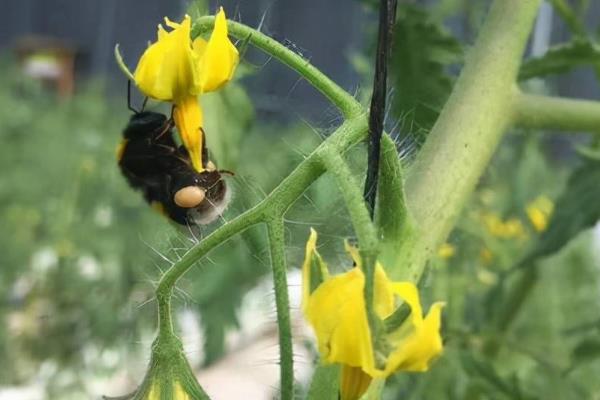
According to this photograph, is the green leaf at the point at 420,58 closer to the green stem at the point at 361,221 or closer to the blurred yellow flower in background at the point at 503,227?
the green stem at the point at 361,221

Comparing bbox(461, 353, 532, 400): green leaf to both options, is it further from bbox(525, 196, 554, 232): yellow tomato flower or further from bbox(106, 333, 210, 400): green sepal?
bbox(106, 333, 210, 400): green sepal

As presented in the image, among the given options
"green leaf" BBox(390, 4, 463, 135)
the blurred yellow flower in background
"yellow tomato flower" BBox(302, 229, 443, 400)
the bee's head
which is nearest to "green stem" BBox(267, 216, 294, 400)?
"yellow tomato flower" BBox(302, 229, 443, 400)

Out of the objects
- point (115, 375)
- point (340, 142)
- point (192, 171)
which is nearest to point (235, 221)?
point (340, 142)

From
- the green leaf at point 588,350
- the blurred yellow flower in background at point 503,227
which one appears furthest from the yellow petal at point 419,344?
the blurred yellow flower in background at point 503,227

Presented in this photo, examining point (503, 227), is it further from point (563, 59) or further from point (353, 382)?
point (353, 382)

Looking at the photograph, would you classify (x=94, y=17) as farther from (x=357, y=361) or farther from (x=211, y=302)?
(x=357, y=361)
